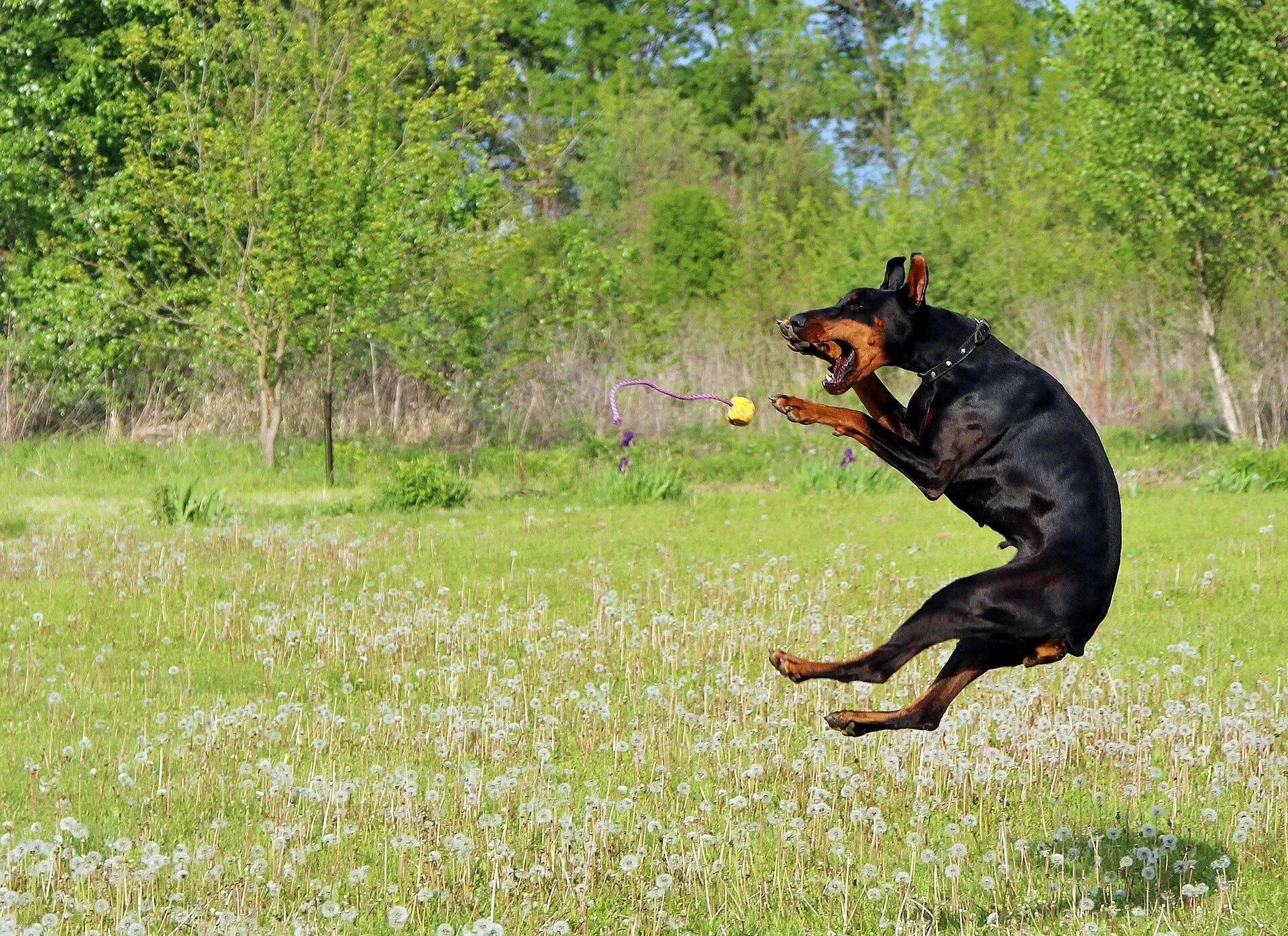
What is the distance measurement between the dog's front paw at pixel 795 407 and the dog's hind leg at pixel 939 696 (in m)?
0.87

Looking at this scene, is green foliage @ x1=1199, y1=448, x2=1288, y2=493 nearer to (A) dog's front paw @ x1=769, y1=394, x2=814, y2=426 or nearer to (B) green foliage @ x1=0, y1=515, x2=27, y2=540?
(B) green foliage @ x1=0, y1=515, x2=27, y2=540

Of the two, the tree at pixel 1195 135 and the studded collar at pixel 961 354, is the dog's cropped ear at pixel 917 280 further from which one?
the tree at pixel 1195 135

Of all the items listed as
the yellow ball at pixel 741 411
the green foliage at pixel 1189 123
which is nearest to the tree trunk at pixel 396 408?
the green foliage at pixel 1189 123

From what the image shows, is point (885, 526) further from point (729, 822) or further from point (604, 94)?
point (604, 94)

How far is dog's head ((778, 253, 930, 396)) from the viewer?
15.9ft

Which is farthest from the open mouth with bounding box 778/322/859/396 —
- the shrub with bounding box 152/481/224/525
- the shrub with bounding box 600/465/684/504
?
the shrub with bounding box 600/465/684/504

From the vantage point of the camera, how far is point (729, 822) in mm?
6680

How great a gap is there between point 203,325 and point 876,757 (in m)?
17.2

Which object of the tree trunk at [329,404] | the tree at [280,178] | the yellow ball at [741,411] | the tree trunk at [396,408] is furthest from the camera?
the tree trunk at [396,408]

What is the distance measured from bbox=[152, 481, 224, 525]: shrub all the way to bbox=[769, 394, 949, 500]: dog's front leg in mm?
12392

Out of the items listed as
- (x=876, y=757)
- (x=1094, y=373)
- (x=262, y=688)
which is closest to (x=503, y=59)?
(x=1094, y=373)

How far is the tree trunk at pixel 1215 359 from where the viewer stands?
21953mm

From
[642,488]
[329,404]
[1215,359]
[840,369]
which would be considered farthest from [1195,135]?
[840,369]

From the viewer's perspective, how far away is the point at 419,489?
1736 cm
